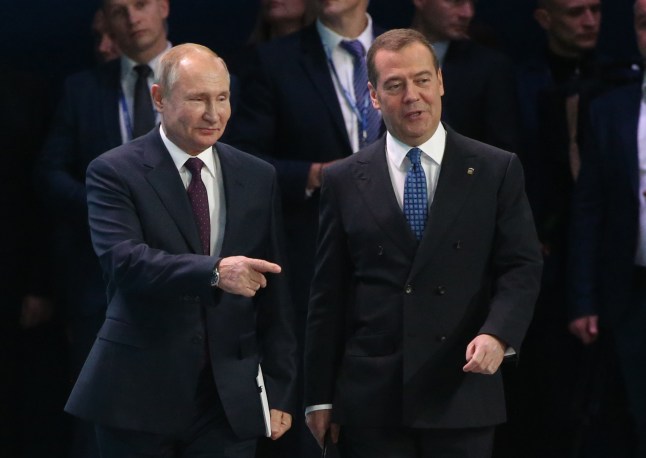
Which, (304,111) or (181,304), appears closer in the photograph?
(181,304)

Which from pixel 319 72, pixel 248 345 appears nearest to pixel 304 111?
pixel 319 72

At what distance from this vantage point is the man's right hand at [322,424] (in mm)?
4391

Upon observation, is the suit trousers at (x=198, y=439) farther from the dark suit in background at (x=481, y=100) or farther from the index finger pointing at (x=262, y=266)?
the dark suit in background at (x=481, y=100)

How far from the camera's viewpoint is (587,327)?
5441 mm

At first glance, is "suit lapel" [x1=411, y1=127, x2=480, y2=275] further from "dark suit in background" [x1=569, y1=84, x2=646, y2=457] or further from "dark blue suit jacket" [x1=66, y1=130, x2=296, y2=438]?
"dark suit in background" [x1=569, y1=84, x2=646, y2=457]

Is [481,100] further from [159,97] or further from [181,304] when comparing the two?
[181,304]

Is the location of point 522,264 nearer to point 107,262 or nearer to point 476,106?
point 107,262

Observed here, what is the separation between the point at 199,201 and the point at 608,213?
1.79 meters

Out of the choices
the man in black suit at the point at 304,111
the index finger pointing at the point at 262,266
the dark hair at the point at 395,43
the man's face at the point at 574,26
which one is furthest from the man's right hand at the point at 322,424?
the man's face at the point at 574,26

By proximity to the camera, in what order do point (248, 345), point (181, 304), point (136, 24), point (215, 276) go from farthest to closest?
1. point (136, 24)
2. point (248, 345)
3. point (181, 304)
4. point (215, 276)

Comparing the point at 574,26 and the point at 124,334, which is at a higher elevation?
the point at 574,26

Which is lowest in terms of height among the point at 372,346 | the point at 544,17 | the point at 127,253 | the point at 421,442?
the point at 421,442

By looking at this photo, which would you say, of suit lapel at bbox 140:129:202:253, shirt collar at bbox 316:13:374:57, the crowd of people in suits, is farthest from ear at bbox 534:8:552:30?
suit lapel at bbox 140:129:202:253

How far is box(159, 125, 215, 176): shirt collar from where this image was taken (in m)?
4.32
